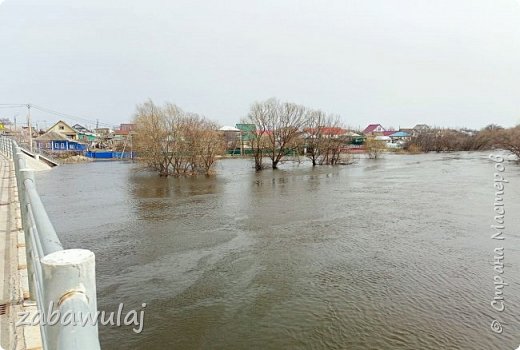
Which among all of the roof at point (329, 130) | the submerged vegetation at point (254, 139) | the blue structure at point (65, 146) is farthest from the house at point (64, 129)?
the roof at point (329, 130)

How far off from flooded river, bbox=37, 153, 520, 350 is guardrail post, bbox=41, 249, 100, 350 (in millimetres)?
4681

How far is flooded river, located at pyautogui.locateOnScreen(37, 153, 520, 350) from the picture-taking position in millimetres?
5410

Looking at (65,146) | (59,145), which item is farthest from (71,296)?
(59,145)

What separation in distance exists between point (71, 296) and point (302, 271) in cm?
709

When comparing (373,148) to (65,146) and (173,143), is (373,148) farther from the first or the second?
(65,146)

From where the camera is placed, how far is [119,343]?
5148 mm

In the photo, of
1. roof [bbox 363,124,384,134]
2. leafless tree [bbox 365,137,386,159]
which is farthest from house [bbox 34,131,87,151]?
roof [bbox 363,124,384,134]

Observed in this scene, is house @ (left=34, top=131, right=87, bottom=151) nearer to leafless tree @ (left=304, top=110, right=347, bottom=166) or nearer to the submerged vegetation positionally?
the submerged vegetation

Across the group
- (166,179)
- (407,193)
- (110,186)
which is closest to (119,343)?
(407,193)

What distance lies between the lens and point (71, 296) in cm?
90

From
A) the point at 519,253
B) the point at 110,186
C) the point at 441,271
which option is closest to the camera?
the point at 441,271

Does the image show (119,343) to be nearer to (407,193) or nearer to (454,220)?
(454,220)

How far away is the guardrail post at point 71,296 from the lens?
0.86m

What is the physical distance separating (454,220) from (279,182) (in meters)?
12.0
